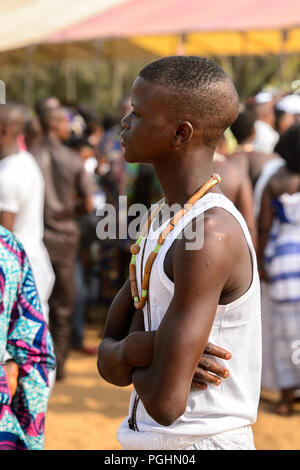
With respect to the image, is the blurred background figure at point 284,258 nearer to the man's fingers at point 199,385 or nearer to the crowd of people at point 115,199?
the crowd of people at point 115,199

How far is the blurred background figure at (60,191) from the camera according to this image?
5.82 m

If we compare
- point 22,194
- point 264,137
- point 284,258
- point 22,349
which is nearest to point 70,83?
point 264,137

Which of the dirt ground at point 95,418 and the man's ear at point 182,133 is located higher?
the man's ear at point 182,133

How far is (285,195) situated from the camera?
5.10m

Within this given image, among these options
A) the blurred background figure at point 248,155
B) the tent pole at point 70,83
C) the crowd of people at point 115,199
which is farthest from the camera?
the tent pole at point 70,83

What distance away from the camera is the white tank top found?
1.69 m

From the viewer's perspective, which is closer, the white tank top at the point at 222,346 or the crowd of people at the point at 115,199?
the white tank top at the point at 222,346

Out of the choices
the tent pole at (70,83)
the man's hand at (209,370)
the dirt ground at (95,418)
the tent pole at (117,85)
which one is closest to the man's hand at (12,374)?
the man's hand at (209,370)

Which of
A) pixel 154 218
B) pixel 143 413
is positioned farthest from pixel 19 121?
pixel 143 413

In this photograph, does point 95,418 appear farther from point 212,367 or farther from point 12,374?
point 212,367

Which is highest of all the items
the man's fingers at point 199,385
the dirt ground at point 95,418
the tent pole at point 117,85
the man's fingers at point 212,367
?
the tent pole at point 117,85

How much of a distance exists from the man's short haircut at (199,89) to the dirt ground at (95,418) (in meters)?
3.41

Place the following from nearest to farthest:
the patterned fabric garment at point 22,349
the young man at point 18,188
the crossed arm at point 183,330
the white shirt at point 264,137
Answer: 1. the crossed arm at point 183,330
2. the patterned fabric garment at point 22,349
3. the young man at point 18,188
4. the white shirt at point 264,137
